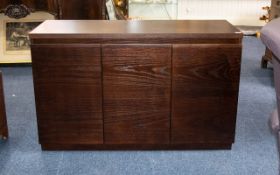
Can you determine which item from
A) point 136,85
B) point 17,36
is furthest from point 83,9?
point 136,85

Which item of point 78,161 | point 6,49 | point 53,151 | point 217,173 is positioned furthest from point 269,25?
point 6,49

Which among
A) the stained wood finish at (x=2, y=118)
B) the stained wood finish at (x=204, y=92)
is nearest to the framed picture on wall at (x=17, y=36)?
the stained wood finish at (x=2, y=118)

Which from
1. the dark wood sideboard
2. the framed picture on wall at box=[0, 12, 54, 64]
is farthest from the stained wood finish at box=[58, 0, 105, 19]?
the dark wood sideboard

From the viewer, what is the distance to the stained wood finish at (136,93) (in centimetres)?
206

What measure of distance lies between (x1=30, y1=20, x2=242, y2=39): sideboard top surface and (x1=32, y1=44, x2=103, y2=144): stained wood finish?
7 centimetres

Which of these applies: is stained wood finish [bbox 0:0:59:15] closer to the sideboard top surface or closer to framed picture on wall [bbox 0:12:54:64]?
framed picture on wall [bbox 0:12:54:64]

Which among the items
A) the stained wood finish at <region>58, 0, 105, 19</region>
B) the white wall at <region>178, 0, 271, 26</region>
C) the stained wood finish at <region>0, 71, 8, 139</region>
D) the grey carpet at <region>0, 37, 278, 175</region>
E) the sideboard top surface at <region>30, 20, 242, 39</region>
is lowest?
the grey carpet at <region>0, 37, 278, 175</region>

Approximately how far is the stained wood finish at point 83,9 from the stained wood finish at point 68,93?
153 centimetres

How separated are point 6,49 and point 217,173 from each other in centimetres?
269

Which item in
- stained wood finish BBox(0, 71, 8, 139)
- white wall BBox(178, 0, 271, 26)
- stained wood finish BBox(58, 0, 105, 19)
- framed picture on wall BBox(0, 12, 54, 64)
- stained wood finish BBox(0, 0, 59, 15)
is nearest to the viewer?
stained wood finish BBox(0, 71, 8, 139)

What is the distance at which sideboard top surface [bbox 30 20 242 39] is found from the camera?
2045mm

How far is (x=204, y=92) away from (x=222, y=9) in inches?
148

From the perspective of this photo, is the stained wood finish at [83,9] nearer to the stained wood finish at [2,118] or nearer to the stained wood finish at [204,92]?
the stained wood finish at [2,118]

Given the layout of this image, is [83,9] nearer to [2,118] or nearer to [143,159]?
[2,118]
